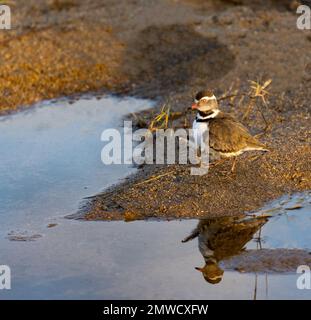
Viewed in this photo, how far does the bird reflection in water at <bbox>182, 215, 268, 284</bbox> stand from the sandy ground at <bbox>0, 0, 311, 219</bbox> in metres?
0.33

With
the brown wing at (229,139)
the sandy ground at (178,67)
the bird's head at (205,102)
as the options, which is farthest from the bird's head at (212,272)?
the bird's head at (205,102)

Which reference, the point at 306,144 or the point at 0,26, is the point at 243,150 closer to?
the point at 306,144

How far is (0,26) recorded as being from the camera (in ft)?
46.7

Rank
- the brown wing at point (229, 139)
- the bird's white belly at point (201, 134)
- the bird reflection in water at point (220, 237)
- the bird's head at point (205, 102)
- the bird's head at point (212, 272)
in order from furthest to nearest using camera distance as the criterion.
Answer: the bird's head at point (205, 102), the bird's white belly at point (201, 134), the brown wing at point (229, 139), the bird reflection in water at point (220, 237), the bird's head at point (212, 272)

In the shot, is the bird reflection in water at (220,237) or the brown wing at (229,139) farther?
the brown wing at (229,139)

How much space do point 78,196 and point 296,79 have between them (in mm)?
4843

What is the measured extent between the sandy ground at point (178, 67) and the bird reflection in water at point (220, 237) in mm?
325

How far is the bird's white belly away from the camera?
8.93 meters

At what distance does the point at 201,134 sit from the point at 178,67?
15.5 ft

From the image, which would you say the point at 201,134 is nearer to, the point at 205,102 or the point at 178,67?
the point at 205,102

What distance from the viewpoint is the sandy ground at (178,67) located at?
8.97 m

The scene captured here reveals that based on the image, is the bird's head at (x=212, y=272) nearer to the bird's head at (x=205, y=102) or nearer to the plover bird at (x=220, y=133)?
the plover bird at (x=220, y=133)

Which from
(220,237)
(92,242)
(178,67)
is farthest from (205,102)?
(178,67)

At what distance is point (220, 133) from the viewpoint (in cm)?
884
